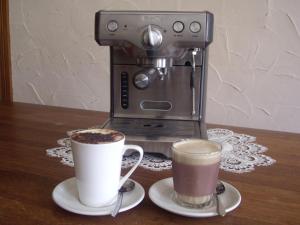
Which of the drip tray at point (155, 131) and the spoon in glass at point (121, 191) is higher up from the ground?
the drip tray at point (155, 131)

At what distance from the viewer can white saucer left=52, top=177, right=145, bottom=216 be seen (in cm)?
50

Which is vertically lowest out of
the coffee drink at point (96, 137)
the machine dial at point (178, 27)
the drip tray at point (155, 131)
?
the drip tray at point (155, 131)

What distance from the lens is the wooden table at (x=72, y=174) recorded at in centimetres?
50

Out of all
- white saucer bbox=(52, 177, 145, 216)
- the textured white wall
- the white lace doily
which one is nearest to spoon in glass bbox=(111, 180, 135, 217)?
white saucer bbox=(52, 177, 145, 216)

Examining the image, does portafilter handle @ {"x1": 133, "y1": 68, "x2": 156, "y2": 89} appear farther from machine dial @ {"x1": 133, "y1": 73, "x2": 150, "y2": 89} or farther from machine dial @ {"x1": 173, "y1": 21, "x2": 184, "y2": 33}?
machine dial @ {"x1": 173, "y1": 21, "x2": 184, "y2": 33}

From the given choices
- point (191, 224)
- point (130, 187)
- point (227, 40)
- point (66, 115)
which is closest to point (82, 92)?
point (66, 115)

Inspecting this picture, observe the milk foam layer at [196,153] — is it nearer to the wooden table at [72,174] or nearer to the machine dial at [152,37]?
the wooden table at [72,174]

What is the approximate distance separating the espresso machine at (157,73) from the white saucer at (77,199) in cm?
21

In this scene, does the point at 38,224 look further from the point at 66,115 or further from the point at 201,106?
the point at 66,115

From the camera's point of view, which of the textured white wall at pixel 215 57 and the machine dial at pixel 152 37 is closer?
the machine dial at pixel 152 37

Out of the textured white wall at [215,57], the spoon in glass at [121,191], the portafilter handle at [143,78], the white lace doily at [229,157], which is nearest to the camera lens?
the spoon in glass at [121,191]

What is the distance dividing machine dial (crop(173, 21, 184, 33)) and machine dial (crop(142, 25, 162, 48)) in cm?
3

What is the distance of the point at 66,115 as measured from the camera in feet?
3.74

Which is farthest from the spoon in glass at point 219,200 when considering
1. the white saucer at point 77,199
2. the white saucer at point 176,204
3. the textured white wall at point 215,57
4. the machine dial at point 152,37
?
the textured white wall at point 215,57
